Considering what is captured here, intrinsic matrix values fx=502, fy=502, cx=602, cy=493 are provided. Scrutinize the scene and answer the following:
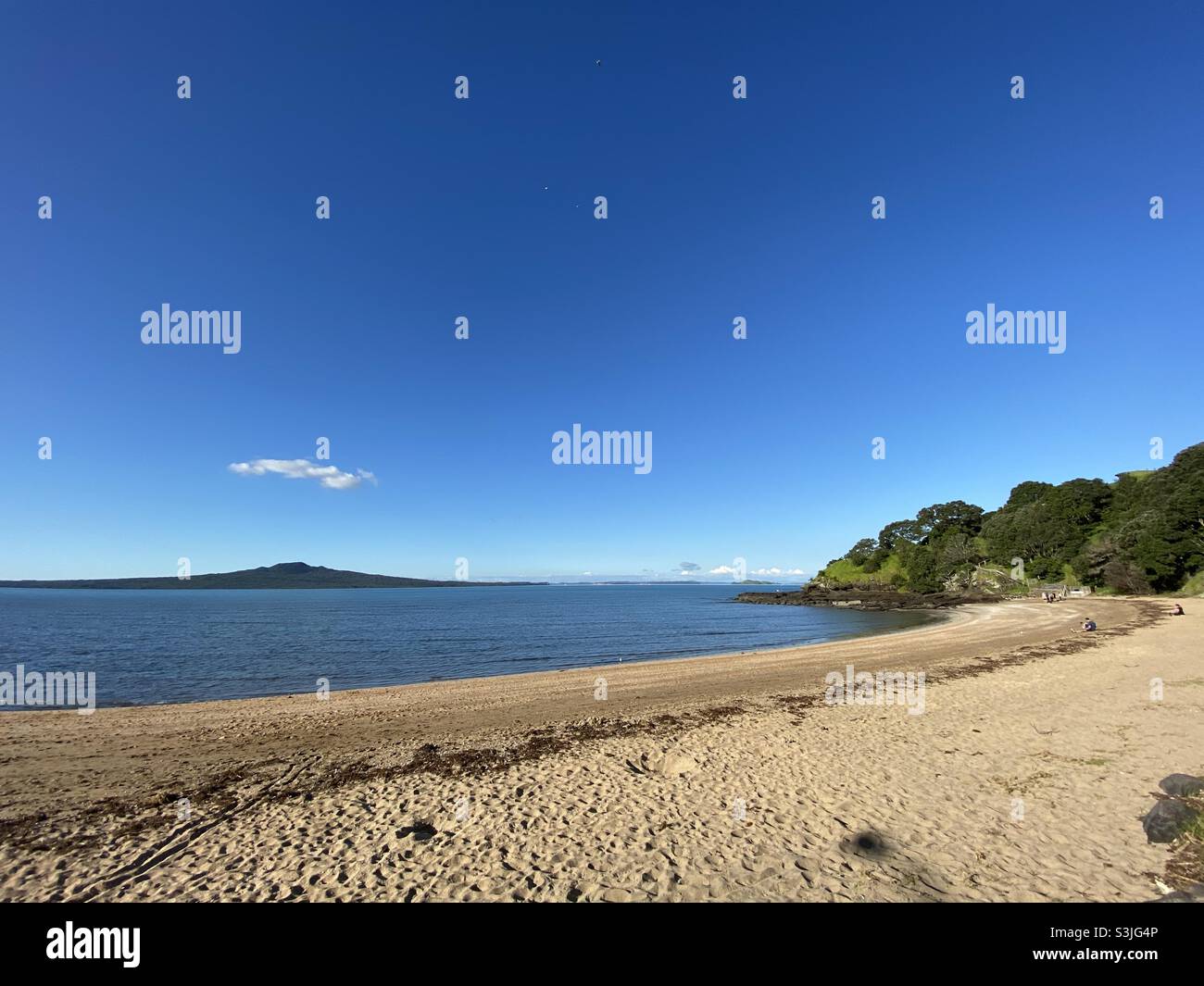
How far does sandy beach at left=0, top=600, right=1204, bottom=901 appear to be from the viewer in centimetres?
644

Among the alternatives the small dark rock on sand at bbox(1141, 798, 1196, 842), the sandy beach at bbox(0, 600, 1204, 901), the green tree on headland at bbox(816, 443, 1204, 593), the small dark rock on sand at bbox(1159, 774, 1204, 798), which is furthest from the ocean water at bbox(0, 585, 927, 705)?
the green tree on headland at bbox(816, 443, 1204, 593)

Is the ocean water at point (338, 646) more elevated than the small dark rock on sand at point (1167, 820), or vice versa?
the small dark rock on sand at point (1167, 820)

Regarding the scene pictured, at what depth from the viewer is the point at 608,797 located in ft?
30.4

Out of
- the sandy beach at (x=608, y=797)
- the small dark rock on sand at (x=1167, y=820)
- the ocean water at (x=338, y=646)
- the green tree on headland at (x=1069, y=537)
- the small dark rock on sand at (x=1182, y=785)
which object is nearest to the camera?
the sandy beach at (x=608, y=797)

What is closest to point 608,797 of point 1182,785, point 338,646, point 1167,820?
point 1167,820

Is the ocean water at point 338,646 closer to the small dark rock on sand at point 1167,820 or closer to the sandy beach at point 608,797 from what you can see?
the sandy beach at point 608,797

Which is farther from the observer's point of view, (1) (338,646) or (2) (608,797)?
(1) (338,646)

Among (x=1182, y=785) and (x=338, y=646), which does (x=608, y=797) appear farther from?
(x=338, y=646)

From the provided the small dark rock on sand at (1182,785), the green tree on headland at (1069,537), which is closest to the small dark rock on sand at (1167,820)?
the small dark rock on sand at (1182,785)

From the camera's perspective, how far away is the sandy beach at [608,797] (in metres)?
6.44

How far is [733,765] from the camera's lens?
1090cm

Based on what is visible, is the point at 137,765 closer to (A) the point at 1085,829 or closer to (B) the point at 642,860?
(B) the point at 642,860

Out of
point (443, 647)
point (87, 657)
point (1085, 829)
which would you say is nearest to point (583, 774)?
point (1085, 829)
